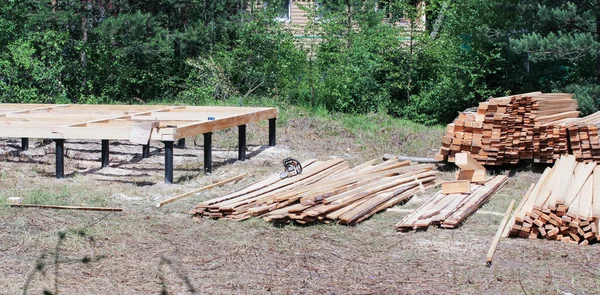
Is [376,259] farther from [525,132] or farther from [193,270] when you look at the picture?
[525,132]

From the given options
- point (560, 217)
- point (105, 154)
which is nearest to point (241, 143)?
point (105, 154)

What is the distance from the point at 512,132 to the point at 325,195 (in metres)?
4.07

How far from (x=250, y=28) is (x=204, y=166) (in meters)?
9.72

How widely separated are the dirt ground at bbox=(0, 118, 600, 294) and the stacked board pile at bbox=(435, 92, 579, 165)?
0.80 meters

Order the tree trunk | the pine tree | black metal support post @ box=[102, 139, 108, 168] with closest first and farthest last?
black metal support post @ box=[102, 139, 108, 168], the pine tree, the tree trunk

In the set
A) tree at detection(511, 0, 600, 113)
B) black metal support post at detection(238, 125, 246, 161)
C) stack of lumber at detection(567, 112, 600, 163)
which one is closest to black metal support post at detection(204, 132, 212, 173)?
black metal support post at detection(238, 125, 246, 161)

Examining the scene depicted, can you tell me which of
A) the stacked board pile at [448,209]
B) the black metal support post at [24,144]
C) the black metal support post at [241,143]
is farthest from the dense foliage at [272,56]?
the stacked board pile at [448,209]

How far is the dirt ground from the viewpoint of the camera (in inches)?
241

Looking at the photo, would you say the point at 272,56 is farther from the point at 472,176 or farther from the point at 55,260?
the point at 55,260

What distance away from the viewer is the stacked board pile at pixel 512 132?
11148mm

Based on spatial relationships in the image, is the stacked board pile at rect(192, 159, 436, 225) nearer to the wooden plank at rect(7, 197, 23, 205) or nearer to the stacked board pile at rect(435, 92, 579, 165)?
the stacked board pile at rect(435, 92, 579, 165)

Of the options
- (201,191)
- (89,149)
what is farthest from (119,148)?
(201,191)

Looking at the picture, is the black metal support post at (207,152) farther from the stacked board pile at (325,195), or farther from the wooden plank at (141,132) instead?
the stacked board pile at (325,195)

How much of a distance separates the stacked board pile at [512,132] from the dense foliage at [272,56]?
5662 millimetres
